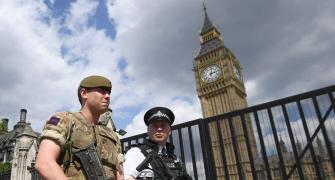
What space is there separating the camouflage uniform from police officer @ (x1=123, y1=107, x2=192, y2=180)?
1.18 feet

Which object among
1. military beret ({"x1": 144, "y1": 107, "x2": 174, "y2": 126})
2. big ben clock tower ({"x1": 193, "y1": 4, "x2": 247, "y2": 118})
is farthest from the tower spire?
military beret ({"x1": 144, "y1": 107, "x2": 174, "y2": 126})

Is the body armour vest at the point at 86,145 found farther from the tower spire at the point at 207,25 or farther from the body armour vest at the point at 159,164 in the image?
the tower spire at the point at 207,25

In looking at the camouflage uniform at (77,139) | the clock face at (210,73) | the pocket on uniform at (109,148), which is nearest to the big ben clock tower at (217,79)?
the clock face at (210,73)

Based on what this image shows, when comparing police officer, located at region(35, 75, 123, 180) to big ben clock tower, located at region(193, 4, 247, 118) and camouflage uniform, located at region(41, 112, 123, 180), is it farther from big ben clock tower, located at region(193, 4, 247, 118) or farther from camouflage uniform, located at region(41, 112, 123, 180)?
big ben clock tower, located at region(193, 4, 247, 118)

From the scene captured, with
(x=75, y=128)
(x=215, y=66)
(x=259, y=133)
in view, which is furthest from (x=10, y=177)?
(x=215, y=66)

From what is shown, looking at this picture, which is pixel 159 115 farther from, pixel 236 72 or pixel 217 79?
pixel 236 72

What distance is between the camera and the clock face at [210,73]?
67875 millimetres

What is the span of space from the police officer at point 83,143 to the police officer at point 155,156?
349 millimetres

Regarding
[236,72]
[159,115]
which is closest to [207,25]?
[236,72]

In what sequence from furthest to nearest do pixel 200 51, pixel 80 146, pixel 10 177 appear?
pixel 200 51 < pixel 10 177 < pixel 80 146

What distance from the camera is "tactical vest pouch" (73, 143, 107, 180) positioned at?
6.66 feet

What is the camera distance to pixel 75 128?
7.23 feet

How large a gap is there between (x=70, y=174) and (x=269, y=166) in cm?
394

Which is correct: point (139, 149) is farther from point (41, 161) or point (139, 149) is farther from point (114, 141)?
point (41, 161)
